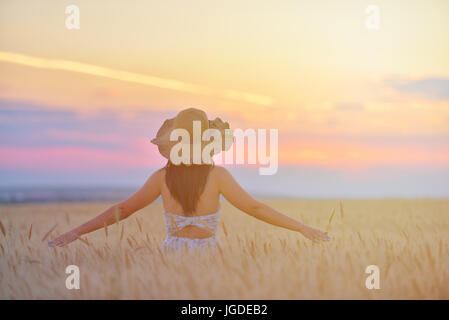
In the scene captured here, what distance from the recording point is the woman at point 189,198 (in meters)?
3.89

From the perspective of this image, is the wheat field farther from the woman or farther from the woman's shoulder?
the woman's shoulder

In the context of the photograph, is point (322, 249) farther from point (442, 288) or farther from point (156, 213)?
point (156, 213)

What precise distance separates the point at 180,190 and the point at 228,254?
Answer: 556 mm

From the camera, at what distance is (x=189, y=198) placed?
392 centimetres

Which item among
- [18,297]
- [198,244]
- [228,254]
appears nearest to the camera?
[18,297]

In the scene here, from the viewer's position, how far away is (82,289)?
131 inches

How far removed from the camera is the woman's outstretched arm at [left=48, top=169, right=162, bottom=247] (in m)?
3.98

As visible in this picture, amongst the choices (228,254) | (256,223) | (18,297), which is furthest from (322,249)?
(256,223)

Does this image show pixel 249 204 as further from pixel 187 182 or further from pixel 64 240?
pixel 64 240

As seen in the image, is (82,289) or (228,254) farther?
(228,254)

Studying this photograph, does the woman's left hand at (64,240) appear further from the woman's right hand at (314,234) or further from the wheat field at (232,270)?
the woman's right hand at (314,234)

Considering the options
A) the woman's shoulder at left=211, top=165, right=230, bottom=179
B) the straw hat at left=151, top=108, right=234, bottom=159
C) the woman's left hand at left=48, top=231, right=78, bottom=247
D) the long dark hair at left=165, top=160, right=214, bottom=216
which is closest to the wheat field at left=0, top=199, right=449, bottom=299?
the woman's left hand at left=48, top=231, right=78, bottom=247

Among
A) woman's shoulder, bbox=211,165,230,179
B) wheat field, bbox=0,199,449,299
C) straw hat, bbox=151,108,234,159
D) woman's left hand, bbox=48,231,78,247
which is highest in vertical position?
straw hat, bbox=151,108,234,159
